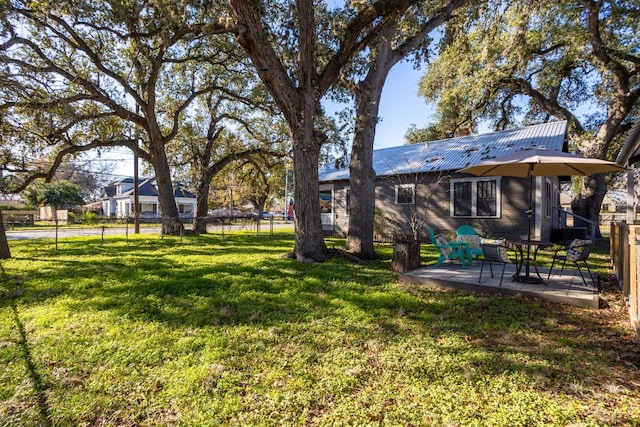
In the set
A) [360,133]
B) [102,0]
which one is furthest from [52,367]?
[102,0]

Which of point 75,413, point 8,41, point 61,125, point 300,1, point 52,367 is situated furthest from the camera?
point 61,125

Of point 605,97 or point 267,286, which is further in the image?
point 605,97

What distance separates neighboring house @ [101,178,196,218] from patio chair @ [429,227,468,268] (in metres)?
34.0

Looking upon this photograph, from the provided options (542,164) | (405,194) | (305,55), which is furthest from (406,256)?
(405,194)

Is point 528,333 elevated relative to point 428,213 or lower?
lower

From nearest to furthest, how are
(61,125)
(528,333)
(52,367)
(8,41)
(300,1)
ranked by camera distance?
(52,367), (528,333), (300,1), (8,41), (61,125)

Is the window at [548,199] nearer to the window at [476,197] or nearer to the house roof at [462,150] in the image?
the house roof at [462,150]

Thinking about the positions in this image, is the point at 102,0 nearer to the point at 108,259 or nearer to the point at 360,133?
the point at 108,259

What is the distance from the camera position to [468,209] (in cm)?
1211

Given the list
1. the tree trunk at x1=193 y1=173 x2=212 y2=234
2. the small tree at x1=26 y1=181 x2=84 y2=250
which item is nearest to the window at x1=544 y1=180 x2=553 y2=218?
the tree trunk at x1=193 y1=173 x2=212 y2=234

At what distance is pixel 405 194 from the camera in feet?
45.1

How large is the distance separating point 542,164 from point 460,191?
24.0 feet

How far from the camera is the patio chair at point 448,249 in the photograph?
6598 millimetres

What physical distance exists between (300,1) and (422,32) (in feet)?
10.8
